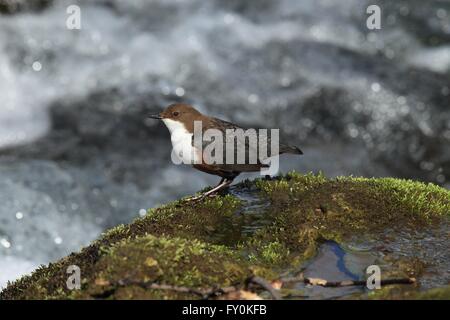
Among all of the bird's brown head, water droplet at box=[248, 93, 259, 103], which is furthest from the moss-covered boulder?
water droplet at box=[248, 93, 259, 103]

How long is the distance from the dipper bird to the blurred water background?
394 cm

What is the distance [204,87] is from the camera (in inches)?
473

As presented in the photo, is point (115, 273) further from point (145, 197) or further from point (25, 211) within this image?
point (145, 197)

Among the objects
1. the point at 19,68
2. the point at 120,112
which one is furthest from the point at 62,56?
the point at 120,112

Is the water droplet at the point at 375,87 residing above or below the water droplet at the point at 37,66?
below

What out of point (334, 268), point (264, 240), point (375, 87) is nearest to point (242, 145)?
point (264, 240)

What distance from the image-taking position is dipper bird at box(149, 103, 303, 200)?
5.36 m

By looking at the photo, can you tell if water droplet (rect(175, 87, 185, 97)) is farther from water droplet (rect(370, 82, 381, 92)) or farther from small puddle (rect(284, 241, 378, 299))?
small puddle (rect(284, 241, 378, 299))

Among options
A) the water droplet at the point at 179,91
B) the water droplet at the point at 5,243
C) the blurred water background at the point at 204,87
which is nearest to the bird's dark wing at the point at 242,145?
the water droplet at the point at 5,243

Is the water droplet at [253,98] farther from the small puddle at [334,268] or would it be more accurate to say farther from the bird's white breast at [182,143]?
the small puddle at [334,268]

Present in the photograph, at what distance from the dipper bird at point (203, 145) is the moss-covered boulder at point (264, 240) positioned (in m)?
0.17

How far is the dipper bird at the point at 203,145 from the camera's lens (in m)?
5.36

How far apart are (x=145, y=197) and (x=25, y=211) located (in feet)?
5.99

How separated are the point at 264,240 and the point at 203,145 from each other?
132cm
